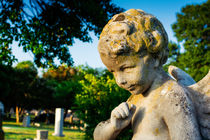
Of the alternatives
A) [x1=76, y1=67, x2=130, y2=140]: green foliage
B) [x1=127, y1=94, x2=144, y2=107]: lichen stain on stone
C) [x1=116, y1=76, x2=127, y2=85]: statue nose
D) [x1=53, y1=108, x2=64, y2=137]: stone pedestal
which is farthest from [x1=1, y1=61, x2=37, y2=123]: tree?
[x1=116, y1=76, x2=127, y2=85]: statue nose

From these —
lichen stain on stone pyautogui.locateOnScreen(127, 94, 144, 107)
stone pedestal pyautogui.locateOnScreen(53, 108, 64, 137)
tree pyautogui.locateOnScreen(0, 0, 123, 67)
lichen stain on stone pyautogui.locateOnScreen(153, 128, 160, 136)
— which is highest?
tree pyautogui.locateOnScreen(0, 0, 123, 67)

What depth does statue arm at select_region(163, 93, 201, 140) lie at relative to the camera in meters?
1.55

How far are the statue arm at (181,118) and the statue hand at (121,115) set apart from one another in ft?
0.94

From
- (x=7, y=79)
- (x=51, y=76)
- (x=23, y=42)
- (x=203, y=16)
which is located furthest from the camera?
(x=51, y=76)

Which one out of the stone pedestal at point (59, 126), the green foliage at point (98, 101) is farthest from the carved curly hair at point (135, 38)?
the stone pedestal at point (59, 126)

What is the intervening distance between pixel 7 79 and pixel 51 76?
10253 mm

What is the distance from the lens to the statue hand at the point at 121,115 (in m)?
1.71

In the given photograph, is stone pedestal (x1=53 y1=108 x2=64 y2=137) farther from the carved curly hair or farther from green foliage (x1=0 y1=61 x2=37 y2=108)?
the carved curly hair

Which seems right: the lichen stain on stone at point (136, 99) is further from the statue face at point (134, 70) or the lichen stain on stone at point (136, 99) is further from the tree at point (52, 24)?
the tree at point (52, 24)

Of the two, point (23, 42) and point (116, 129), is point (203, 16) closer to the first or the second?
point (23, 42)

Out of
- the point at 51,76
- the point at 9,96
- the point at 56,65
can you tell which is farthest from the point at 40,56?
the point at 51,76

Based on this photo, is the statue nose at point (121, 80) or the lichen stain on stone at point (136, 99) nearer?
the statue nose at point (121, 80)

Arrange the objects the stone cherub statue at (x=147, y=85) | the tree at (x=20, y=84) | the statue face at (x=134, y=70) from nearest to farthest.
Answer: the stone cherub statue at (x=147, y=85) < the statue face at (x=134, y=70) < the tree at (x=20, y=84)

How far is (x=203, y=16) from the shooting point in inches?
847
